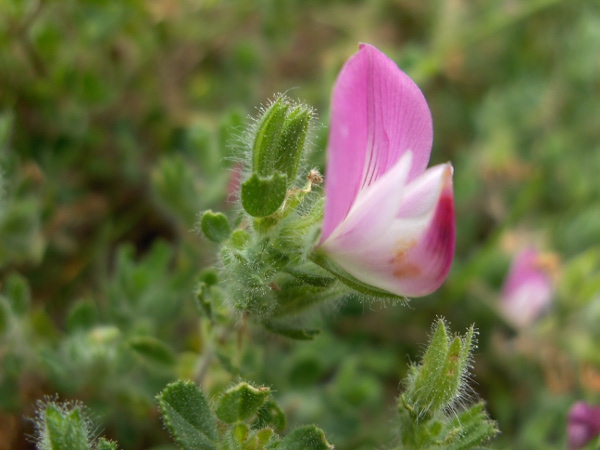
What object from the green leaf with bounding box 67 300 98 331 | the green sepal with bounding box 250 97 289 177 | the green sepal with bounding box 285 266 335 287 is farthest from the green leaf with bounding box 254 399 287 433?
the green leaf with bounding box 67 300 98 331

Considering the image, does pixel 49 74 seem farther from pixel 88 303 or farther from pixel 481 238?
pixel 481 238

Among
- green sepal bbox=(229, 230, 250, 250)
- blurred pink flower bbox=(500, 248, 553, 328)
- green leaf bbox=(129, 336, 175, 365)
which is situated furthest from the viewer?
blurred pink flower bbox=(500, 248, 553, 328)

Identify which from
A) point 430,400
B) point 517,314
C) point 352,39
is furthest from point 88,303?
point 352,39

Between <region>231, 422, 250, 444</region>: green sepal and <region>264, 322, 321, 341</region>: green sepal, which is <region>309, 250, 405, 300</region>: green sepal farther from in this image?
<region>231, 422, 250, 444</region>: green sepal

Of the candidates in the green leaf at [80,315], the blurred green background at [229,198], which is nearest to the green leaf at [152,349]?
the blurred green background at [229,198]

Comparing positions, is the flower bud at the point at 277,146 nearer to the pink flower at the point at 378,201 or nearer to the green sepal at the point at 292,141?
the green sepal at the point at 292,141

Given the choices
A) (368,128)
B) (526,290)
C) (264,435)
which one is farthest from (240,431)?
(526,290)
